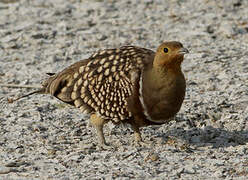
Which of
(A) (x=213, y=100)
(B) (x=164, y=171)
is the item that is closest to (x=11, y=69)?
(A) (x=213, y=100)

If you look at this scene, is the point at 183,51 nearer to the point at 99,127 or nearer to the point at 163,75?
the point at 163,75

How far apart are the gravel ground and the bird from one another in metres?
0.39

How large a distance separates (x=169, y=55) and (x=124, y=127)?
4.59 ft

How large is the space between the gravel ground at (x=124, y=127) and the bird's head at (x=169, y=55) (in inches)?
36.3

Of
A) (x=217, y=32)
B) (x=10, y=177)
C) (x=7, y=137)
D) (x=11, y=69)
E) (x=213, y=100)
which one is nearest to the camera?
(x=10, y=177)

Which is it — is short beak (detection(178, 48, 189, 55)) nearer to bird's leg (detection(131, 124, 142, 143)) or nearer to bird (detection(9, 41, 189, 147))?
bird (detection(9, 41, 189, 147))

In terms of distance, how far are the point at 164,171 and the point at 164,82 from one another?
0.92m

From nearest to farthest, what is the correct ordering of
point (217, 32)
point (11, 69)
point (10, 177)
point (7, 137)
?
point (10, 177) → point (7, 137) → point (11, 69) → point (217, 32)

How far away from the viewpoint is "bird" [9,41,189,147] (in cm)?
617

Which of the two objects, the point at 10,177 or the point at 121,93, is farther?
the point at 121,93

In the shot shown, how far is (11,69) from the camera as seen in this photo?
29.4 ft

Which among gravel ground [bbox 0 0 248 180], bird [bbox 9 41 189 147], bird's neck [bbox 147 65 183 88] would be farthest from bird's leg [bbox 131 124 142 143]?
bird's neck [bbox 147 65 183 88]

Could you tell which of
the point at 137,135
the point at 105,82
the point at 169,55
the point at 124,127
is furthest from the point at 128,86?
the point at 124,127

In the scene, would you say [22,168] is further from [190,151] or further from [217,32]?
[217,32]
